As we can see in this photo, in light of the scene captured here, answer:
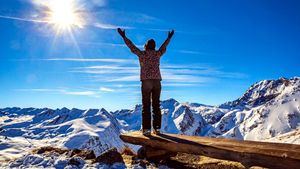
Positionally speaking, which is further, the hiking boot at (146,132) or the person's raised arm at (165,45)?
the person's raised arm at (165,45)

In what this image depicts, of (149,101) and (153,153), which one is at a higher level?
(149,101)

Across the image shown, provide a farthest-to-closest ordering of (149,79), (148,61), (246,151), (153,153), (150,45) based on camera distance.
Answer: (150,45) → (148,61) → (149,79) → (153,153) → (246,151)

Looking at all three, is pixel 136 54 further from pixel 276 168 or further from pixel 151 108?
pixel 276 168

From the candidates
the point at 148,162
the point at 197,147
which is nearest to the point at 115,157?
the point at 148,162

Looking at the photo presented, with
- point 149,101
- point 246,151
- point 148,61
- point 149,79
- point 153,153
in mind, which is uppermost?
point 148,61

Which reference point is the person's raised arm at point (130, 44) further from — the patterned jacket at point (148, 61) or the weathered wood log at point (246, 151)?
the weathered wood log at point (246, 151)

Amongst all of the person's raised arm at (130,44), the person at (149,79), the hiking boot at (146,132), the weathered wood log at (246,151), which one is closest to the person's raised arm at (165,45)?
the person at (149,79)

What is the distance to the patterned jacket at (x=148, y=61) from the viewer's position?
39.6 ft

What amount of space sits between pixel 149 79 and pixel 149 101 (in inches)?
34.1

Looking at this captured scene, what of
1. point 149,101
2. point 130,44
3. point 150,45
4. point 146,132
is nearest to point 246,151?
point 146,132

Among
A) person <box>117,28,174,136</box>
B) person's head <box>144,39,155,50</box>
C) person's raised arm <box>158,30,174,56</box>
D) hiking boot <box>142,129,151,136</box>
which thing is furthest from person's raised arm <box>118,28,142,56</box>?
hiking boot <box>142,129,151,136</box>

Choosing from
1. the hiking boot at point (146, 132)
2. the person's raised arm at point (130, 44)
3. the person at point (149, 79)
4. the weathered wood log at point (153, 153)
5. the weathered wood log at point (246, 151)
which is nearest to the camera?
the weathered wood log at point (246, 151)

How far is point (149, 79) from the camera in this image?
39.4 ft

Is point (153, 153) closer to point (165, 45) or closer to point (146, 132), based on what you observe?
point (146, 132)
